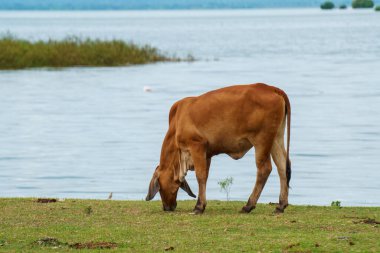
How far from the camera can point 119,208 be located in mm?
14875

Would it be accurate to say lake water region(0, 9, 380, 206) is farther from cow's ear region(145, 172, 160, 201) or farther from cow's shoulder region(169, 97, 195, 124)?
cow's shoulder region(169, 97, 195, 124)

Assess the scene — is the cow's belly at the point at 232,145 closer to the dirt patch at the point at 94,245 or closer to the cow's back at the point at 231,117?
the cow's back at the point at 231,117

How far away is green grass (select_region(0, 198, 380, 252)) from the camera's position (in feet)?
38.2

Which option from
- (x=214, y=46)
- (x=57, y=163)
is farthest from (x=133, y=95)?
(x=214, y=46)

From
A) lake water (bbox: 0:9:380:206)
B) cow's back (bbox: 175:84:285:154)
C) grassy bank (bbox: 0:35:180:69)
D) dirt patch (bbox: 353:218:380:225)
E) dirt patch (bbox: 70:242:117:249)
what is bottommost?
grassy bank (bbox: 0:35:180:69)

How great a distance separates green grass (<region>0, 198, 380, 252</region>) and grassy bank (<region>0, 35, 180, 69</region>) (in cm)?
4748

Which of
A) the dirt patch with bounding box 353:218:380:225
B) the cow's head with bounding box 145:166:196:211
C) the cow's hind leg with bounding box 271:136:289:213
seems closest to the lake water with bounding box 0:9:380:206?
the cow's hind leg with bounding box 271:136:289:213

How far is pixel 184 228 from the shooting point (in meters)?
12.9

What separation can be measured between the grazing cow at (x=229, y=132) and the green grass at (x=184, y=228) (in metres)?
0.57

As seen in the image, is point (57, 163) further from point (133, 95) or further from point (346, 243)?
point (133, 95)

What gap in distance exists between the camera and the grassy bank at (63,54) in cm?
6206

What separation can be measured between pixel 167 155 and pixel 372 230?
305 cm

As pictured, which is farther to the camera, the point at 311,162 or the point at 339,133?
the point at 339,133

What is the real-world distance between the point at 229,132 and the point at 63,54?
50.2 meters
